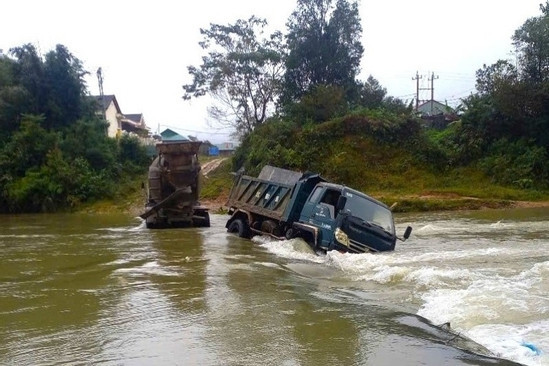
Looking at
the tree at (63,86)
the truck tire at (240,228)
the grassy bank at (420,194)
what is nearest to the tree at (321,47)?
the grassy bank at (420,194)

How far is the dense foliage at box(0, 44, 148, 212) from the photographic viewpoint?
3438 cm

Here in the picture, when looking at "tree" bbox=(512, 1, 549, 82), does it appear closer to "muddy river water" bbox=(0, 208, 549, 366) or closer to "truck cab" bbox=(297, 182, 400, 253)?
"muddy river water" bbox=(0, 208, 549, 366)

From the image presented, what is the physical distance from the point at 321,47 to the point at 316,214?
2789 centimetres

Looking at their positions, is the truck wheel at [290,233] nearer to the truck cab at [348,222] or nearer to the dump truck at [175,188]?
the truck cab at [348,222]

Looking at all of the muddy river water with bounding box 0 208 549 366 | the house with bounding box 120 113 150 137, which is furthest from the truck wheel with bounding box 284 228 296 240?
the house with bounding box 120 113 150 137

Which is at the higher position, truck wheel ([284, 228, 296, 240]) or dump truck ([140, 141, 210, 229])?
dump truck ([140, 141, 210, 229])

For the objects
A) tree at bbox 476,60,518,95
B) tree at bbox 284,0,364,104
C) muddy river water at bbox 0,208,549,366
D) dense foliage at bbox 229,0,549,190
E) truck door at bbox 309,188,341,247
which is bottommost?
muddy river water at bbox 0,208,549,366

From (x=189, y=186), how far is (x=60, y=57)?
23679mm

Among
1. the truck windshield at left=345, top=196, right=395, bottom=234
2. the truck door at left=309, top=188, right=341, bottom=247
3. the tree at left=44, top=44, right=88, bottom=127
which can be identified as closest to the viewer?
the truck door at left=309, top=188, right=341, bottom=247

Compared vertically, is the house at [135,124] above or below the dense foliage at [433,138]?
above

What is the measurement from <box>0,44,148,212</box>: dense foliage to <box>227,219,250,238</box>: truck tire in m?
20.7

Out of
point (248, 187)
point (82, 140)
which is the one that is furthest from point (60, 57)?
point (248, 187)

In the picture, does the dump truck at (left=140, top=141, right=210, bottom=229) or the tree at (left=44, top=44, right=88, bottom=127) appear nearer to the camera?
the dump truck at (left=140, top=141, right=210, bottom=229)

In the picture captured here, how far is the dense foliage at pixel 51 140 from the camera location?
34.4 meters
